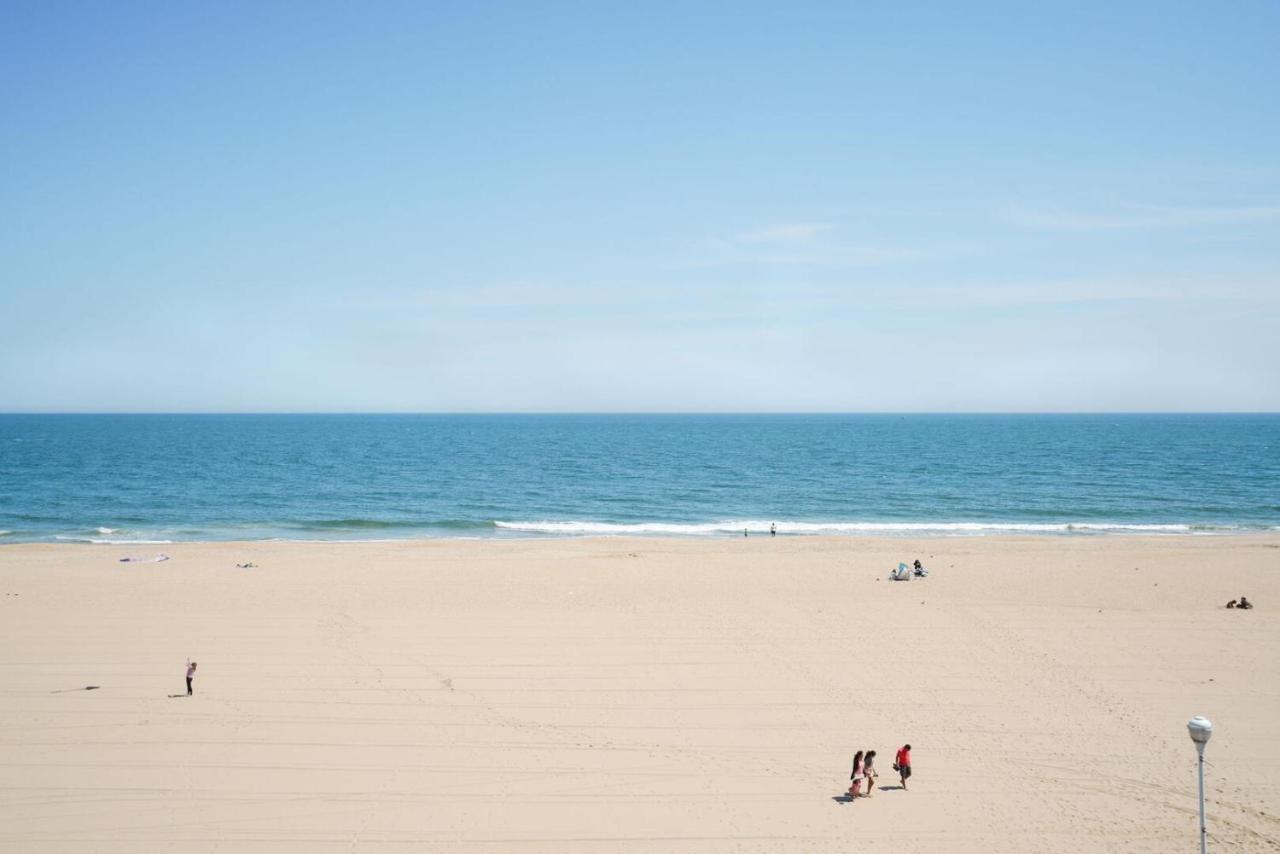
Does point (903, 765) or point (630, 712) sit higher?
point (903, 765)

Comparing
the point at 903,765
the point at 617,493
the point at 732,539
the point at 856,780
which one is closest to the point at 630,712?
the point at 856,780

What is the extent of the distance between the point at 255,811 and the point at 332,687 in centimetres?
526

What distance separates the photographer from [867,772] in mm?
12898

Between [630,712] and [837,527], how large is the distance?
32380mm

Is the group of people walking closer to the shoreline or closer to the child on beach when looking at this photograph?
the child on beach

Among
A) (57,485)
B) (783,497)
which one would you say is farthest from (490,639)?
(57,485)

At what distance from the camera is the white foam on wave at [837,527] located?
146 feet

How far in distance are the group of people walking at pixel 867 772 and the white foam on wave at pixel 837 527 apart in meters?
31.4

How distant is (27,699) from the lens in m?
16.8

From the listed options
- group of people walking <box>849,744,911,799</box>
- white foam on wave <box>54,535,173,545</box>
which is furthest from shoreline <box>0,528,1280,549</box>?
group of people walking <box>849,744,911,799</box>

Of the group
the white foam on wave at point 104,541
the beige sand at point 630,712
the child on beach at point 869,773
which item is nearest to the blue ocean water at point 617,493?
the white foam on wave at point 104,541

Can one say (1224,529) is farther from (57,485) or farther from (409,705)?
(57,485)

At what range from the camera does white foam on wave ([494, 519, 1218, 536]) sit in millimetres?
44406

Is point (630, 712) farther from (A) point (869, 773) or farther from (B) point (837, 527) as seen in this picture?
(B) point (837, 527)
